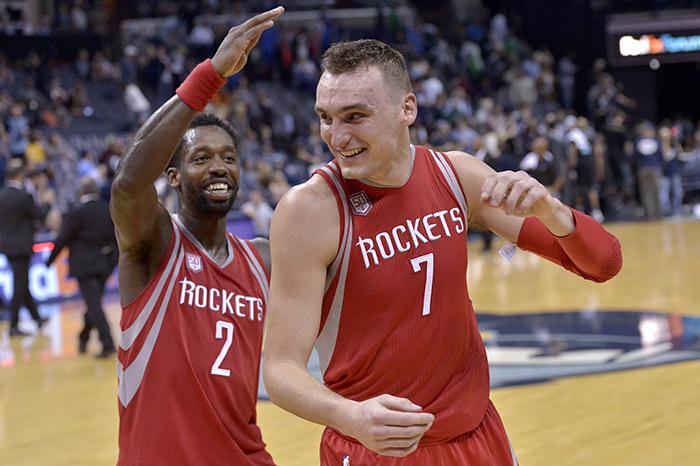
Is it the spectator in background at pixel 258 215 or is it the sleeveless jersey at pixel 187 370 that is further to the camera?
the spectator in background at pixel 258 215

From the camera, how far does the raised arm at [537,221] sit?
266 centimetres

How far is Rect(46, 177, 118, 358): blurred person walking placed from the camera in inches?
415

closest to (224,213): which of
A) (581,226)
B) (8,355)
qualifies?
(581,226)

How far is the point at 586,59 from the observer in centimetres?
2750

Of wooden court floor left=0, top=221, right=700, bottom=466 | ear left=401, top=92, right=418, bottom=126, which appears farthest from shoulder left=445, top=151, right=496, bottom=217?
wooden court floor left=0, top=221, right=700, bottom=466

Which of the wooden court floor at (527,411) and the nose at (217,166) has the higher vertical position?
the nose at (217,166)

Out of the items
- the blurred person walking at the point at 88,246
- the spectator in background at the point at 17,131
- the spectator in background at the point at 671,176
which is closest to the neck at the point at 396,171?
the blurred person walking at the point at 88,246

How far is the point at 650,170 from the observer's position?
20109 mm

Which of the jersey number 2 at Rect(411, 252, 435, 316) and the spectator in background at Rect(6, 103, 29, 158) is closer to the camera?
the jersey number 2 at Rect(411, 252, 435, 316)

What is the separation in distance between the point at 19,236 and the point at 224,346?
8.83 metres

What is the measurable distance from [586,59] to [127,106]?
12528 millimetres

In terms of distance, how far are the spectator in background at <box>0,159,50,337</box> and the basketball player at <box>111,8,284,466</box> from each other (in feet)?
27.9

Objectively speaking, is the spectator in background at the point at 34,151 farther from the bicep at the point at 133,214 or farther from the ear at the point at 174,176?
the bicep at the point at 133,214

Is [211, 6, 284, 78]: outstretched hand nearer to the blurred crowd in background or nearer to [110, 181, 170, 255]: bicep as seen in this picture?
[110, 181, 170, 255]: bicep
